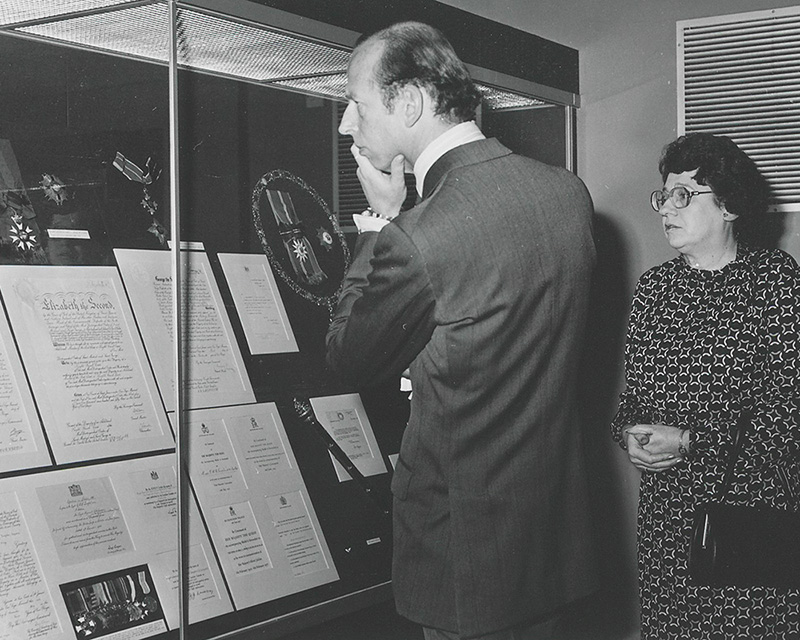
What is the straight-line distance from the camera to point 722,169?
3.22m

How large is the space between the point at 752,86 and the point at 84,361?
2.70 metres

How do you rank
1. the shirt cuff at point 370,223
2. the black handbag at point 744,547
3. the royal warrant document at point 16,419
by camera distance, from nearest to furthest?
the shirt cuff at point 370,223
the royal warrant document at point 16,419
the black handbag at point 744,547

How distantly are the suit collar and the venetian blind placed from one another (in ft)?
7.65

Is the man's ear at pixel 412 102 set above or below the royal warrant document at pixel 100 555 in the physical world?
above

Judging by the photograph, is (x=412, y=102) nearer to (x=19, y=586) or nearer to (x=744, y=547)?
(x=19, y=586)

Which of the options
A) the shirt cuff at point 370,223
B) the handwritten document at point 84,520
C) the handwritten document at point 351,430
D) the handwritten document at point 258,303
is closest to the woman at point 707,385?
the handwritten document at point 351,430

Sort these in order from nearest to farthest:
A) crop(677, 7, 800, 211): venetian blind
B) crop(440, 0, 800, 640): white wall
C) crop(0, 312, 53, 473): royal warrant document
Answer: crop(0, 312, 53, 473): royal warrant document → crop(677, 7, 800, 211): venetian blind → crop(440, 0, 800, 640): white wall

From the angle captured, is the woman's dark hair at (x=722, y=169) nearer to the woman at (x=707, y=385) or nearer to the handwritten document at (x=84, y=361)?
the woman at (x=707, y=385)

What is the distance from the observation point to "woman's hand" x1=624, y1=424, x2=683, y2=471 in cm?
→ 301

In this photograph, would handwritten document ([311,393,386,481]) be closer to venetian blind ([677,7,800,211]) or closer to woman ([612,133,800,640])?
woman ([612,133,800,640])

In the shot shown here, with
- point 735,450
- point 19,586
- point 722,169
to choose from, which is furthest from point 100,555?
point 722,169

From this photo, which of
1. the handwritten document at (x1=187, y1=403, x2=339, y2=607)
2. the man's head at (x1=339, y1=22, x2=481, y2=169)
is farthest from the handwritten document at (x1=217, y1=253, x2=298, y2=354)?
the man's head at (x1=339, y1=22, x2=481, y2=169)

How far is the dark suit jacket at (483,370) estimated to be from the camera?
1714mm

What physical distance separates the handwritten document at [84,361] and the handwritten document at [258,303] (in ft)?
1.22
